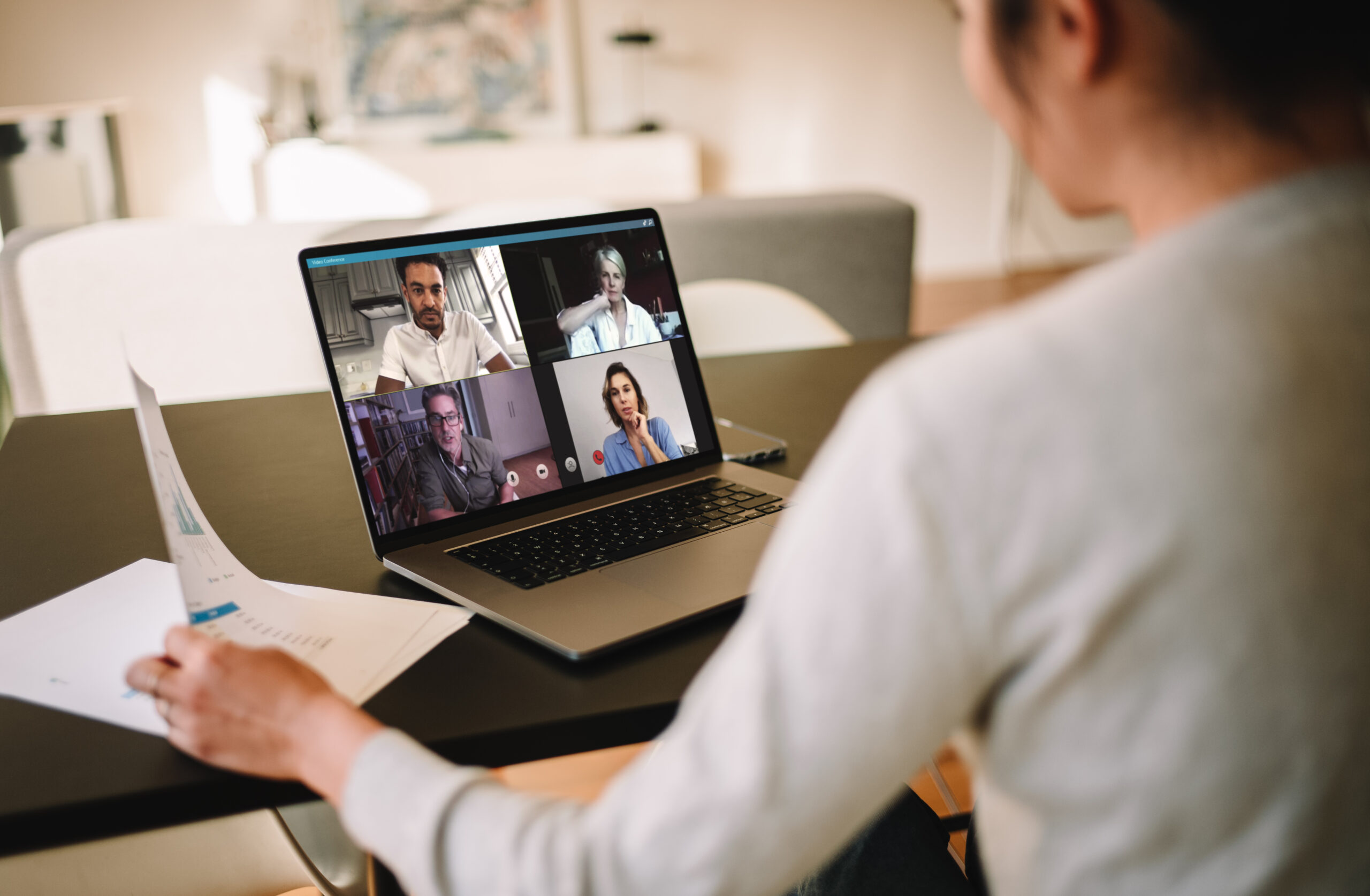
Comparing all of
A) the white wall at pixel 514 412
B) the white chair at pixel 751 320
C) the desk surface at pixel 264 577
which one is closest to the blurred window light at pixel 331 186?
the white chair at pixel 751 320

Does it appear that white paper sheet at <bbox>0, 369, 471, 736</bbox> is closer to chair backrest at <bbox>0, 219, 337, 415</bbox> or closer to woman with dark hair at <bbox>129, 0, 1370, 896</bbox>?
woman with dark hair at <bbox>129, 0, 1370, 896</bbox>

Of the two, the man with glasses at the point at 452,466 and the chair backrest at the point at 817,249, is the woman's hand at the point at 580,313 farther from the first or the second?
the chair backrest at the point at 817,249

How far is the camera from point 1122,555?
0.37 metres

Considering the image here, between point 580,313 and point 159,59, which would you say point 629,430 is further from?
point 159,59

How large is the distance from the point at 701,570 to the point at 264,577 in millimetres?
354

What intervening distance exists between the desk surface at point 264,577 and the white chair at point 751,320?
1.08ft

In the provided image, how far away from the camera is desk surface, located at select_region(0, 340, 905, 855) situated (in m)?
0.57

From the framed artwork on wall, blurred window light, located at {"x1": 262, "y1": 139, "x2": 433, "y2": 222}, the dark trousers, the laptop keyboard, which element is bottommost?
the dark trousers

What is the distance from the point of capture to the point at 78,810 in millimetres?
547

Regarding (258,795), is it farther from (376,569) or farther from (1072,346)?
(1072,346)

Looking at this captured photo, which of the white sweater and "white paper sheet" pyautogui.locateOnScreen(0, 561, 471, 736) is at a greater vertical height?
the white sweater

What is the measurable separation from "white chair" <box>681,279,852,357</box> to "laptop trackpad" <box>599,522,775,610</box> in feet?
3.06

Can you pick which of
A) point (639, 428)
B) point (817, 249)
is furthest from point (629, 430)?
point (817, 249)

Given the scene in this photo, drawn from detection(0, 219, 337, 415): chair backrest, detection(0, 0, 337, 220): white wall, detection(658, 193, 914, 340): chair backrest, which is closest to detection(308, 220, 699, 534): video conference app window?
detection(0, 219, 337, 415): chair backrest
